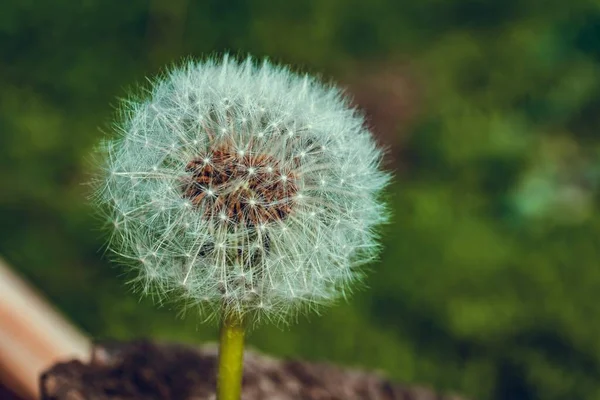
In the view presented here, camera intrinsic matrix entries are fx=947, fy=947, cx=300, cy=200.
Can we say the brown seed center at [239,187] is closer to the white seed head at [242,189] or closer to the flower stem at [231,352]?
the white seed head at [242,189]

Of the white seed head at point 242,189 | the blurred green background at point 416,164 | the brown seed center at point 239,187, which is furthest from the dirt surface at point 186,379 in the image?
the blurred green background at point 416,164

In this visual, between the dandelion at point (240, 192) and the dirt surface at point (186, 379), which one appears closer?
the dandelion at point (240, 192)

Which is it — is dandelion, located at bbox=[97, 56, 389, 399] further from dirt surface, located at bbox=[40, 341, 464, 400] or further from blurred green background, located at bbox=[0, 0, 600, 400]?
blurred green background, located at bbox=[0, 0, 600, 400]

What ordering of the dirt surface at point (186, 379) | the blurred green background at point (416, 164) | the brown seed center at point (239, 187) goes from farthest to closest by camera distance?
the blurred green background at point (416, 164) < the dirt surface at point (186, 379) < the brown seed center at point (239, 187)

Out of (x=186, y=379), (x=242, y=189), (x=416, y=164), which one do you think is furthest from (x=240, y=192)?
(x=416, y=164)

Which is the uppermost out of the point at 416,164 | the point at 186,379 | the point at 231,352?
the point at 416,164

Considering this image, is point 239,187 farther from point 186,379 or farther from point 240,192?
point 186,379

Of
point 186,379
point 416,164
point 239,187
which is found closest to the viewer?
point 239,187

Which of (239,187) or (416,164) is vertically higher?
A: (416,164)
